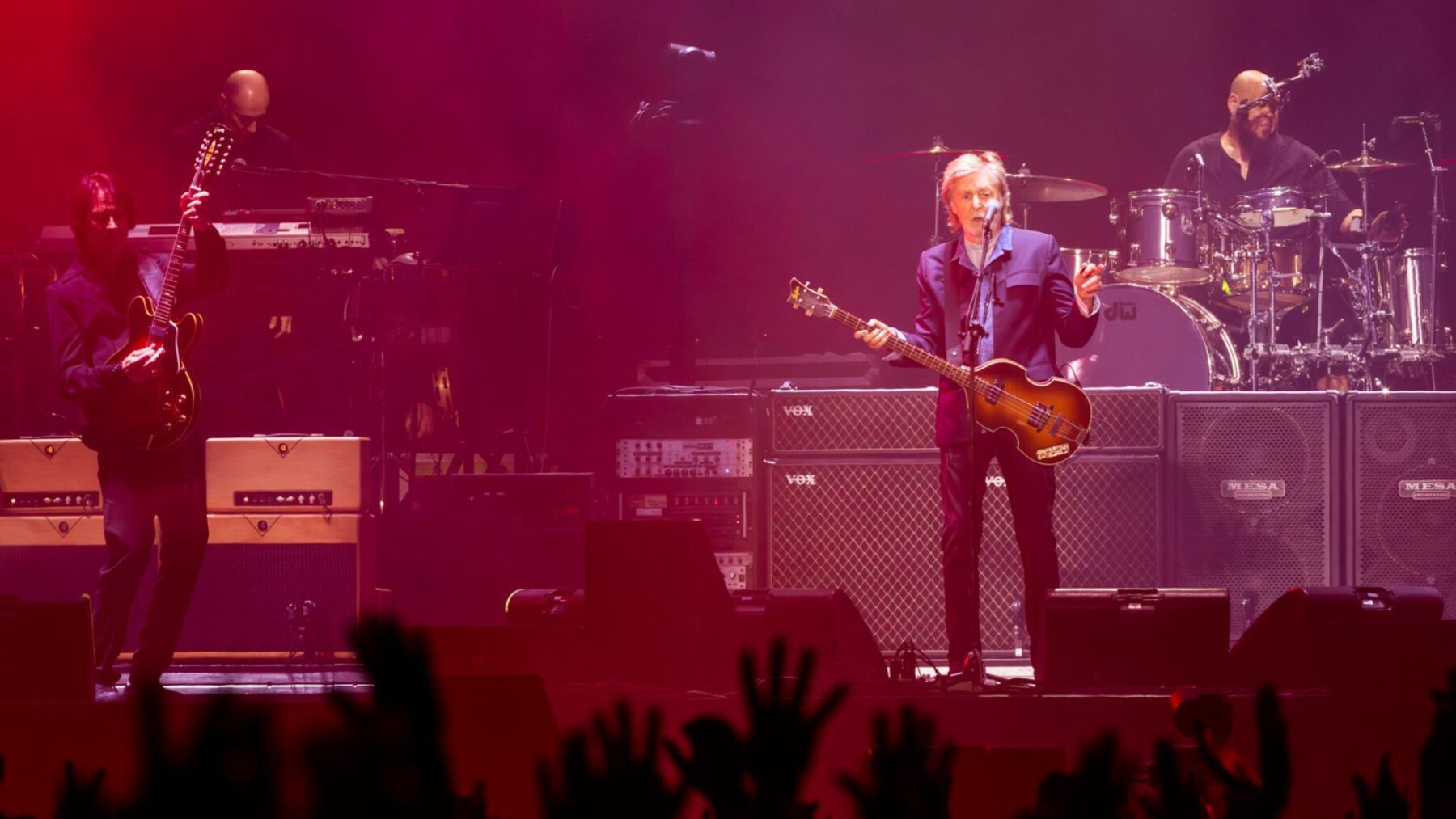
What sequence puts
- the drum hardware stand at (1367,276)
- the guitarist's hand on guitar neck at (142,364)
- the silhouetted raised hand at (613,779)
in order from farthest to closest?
the drum hardware stand at (1367,276) < the guitarist's hand on guitar neck at (142,364) < the silhouetted raised hand at (613,779)

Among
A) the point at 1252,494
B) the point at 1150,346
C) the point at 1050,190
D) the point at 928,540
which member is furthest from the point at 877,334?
the point at 1050,190

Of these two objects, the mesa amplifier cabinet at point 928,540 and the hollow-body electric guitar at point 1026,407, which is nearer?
the hollow-body electric guitar at point 1026,407

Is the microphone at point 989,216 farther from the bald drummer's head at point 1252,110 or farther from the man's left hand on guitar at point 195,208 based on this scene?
the bald drummer's head at point 1252,110

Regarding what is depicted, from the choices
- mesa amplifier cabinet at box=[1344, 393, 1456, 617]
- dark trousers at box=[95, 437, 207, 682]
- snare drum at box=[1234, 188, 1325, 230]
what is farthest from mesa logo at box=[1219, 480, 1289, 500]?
dark trousers at box=[95, 437, 207, 682]

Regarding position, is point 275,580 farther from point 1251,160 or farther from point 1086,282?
point 1251,160

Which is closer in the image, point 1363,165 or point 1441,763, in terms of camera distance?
point 1441,763

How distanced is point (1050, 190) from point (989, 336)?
3.50m

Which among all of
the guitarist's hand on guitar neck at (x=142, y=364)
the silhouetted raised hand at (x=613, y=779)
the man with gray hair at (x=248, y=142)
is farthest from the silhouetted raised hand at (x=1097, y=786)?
the man with gray hair at (x=248, y=142)

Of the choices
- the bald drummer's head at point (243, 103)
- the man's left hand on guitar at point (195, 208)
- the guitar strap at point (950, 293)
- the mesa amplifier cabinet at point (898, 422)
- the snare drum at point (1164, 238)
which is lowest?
the mesa amplifier cabinet at point (898, 422)

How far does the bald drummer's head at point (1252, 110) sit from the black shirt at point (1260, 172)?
11 cm

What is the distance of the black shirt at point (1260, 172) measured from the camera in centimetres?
948

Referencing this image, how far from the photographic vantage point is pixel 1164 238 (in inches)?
340

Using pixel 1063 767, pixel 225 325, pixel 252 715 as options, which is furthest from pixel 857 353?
pixel 252 715

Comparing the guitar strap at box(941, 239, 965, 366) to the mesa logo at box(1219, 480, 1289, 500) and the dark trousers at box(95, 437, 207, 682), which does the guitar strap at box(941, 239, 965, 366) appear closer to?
the mesa logo at box(1219, 480, 1289, 500)
